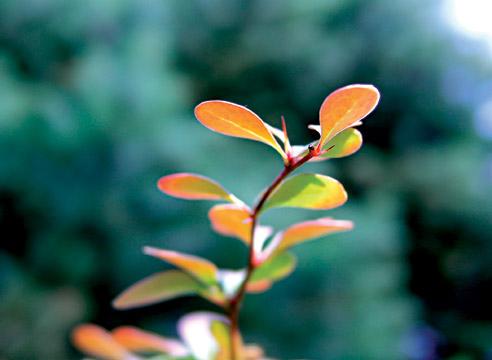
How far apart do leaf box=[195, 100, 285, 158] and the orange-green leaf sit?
0.04m

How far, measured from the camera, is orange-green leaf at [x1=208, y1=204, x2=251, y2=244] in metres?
0.22

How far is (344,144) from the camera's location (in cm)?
19

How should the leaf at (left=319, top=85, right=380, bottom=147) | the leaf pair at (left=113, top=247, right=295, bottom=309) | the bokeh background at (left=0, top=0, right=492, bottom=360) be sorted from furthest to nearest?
the bokeh background at (left=0, top=0, right=492, bottom=360) < the leaf pair at (left=113, top=247, right=295, bottom=309) < the leaf at (left=319, top=85, right=380, bottom=147)

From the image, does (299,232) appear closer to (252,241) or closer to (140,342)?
(252,241)

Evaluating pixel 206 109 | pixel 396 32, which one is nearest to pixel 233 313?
pixel 206 109

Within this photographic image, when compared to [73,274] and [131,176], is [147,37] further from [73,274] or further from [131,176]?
[73,274]

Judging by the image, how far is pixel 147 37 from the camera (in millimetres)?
2143

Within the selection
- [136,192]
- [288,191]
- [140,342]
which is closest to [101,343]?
[140,342]

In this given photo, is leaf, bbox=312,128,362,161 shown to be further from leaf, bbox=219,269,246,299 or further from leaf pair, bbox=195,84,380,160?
leaf, bbox=219,269,246,299

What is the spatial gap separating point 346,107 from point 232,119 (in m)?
0.04

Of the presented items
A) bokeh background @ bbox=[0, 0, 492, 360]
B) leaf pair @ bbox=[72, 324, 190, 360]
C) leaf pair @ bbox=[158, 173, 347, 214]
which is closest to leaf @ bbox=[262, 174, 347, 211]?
leaf pair @ bbox=[158, 173, 347, 214]

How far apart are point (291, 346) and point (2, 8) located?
1.97 meters

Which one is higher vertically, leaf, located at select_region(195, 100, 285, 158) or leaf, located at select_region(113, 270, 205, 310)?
leaf, located at select_region(195, 100, 285, 158)

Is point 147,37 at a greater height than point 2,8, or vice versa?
point 2,8
